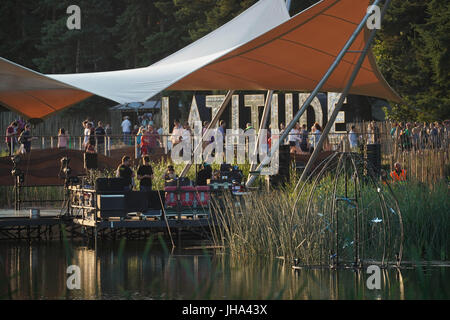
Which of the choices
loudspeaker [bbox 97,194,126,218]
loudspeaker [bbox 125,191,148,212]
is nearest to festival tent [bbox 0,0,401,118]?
loudspeaker [bbox 125,191,148,212]

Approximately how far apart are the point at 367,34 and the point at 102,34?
3936 centimetres

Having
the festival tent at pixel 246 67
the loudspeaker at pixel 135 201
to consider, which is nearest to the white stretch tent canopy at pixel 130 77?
the festival tent at pixel 246 67

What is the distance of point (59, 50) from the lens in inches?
2082

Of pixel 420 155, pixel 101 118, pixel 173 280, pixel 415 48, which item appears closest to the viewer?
pixel 173 280

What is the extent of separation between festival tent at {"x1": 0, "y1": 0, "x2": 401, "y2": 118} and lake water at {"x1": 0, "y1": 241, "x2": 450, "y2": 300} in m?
2.59

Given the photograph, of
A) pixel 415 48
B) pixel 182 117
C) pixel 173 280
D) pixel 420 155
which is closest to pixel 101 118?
pixel 182 117

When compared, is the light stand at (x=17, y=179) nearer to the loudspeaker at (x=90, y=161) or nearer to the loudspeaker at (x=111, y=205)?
the loudspeaker at (x=90, y=161)

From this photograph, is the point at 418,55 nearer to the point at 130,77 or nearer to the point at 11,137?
the point at 11,137

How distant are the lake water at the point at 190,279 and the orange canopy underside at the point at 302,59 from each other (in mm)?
3462

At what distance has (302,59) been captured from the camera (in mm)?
17562

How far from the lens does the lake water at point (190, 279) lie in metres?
11.4

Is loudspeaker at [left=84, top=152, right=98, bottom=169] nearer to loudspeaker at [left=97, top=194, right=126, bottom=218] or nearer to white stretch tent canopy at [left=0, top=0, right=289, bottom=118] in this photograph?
white stretch tent canopy at [left=0, top=0, right=289, bottom=118]

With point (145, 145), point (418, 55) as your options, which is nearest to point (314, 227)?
point (145, 145)
